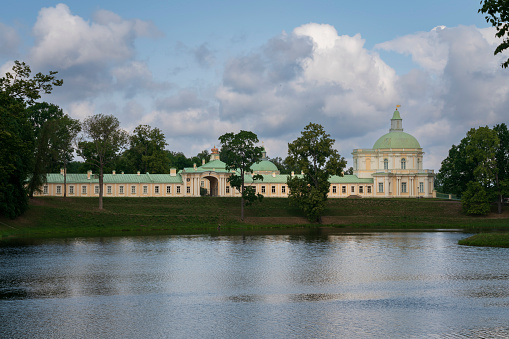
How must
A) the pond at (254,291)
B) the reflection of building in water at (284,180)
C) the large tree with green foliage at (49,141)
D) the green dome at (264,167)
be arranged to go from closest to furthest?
the pond at (254,291) < the large tree with green foliage at (49,141) < the reflection of building in water at (284,180) < the green dome at (264,167)

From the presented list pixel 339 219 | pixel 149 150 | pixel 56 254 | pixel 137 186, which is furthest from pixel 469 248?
pixel 149 150

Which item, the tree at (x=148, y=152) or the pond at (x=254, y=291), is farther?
the tree at (x=148, y=152)

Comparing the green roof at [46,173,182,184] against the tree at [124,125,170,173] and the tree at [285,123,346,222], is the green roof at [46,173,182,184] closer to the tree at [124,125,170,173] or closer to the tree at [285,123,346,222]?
the tree at [124,125,170,173]

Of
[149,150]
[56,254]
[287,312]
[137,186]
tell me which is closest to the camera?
[287,312]

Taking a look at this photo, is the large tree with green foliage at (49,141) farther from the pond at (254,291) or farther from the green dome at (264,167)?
the green dome at (264,167)

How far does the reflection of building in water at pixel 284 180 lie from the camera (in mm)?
105312

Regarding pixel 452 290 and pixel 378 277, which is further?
pixel 378 277

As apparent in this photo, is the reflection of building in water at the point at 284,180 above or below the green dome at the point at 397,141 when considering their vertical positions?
below

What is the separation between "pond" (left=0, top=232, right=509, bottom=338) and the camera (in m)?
22.1

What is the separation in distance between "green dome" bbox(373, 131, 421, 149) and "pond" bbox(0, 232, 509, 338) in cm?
7161

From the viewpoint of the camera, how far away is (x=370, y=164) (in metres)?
121

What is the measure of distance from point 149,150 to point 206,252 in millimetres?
70676

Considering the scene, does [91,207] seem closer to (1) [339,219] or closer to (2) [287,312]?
(1) [339,219]

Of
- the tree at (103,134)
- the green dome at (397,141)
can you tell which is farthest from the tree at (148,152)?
the green dome at (397,141)
